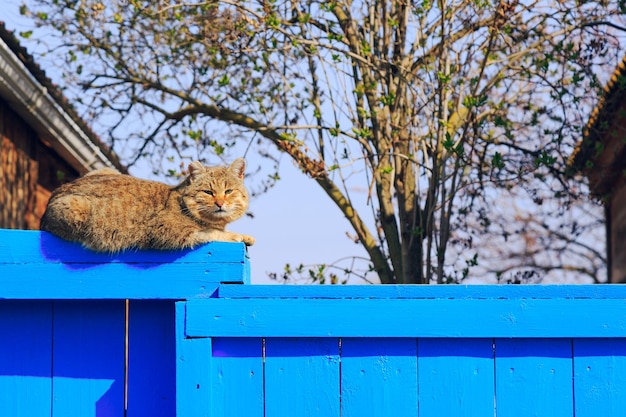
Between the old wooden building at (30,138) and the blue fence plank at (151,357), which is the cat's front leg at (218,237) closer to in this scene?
the blue fence plank at (151,357)

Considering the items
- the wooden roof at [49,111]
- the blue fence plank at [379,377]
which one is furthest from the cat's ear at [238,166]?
the wooden roof at [49,111]

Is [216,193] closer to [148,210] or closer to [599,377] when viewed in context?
[148,210]

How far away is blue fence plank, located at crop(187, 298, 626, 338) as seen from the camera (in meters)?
3.21

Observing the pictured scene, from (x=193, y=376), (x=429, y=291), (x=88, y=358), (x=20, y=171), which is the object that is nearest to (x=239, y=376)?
(x=193, y=376)

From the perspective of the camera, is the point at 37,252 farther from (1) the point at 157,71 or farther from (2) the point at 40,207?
(2) the point at 40,207

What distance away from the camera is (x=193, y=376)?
10.7ft

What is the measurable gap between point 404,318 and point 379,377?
0.25 m

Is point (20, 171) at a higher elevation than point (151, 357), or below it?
higher

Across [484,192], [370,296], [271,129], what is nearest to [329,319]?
[370,296]

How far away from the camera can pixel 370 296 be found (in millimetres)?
3299

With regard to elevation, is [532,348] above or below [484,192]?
below

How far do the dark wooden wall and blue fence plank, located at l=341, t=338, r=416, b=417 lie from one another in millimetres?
5422

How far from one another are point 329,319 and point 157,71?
5.70 meters

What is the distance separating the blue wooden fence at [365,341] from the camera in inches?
128
